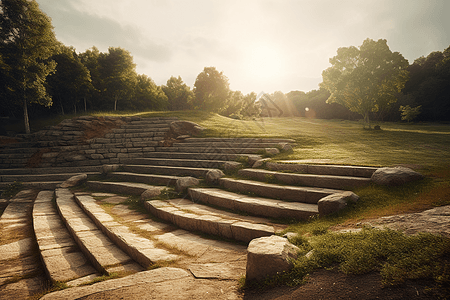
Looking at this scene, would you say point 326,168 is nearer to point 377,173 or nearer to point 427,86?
point 377,173

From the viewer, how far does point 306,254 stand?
2.50 m

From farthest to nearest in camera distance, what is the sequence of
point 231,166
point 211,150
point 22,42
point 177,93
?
point 177,93
point 22,42
point 211,150
point 231,166

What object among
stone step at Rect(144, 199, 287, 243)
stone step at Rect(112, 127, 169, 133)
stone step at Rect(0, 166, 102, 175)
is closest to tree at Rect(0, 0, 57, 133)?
stone step at Rect(112, 127, 169, 133)

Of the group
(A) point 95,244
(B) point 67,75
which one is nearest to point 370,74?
(A) point 95,244

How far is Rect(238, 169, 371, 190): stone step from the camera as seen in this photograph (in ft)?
14.9

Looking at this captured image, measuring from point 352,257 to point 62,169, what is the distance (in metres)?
→ 12.5

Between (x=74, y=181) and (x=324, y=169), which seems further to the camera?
(x=74, y=181)

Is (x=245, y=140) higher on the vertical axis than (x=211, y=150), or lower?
higher

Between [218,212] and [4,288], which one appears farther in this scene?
[218,212]

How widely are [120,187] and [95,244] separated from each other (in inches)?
165

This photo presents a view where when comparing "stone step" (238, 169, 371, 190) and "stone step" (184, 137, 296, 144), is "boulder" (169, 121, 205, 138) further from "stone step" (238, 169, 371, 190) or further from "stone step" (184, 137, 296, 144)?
"stone step" (238, 169, 371, 190)

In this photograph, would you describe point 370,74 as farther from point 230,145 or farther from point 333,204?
point 333,204

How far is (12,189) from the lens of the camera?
828cm

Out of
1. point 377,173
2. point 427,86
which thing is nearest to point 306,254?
point 377,173
